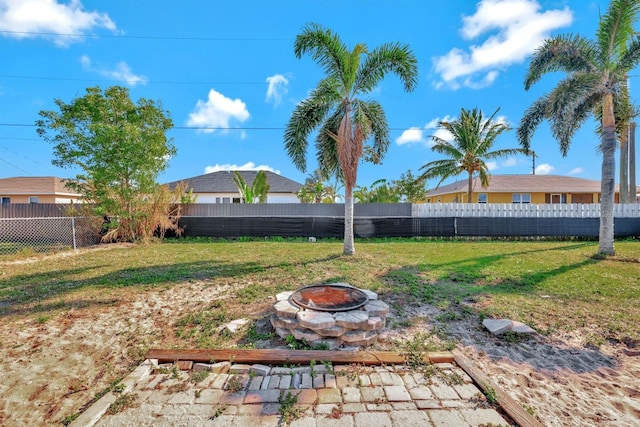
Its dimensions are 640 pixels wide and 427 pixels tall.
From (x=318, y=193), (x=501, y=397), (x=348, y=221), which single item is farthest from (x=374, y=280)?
(x=318, y=193)

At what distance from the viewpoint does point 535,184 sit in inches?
799

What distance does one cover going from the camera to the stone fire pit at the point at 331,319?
9.68 feet

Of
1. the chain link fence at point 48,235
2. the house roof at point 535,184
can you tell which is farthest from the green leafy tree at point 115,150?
the house roof at point 535,184

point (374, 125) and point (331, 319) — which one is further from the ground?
point (374, 125)

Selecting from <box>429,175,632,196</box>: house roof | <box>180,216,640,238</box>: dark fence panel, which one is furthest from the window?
<box>180,216,640,238</box>: dark fence panel

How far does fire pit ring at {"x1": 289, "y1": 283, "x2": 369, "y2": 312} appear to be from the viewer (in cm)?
331

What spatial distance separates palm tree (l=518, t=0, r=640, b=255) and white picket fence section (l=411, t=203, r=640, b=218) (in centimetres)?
424

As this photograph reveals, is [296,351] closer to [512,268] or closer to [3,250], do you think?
[512,268]

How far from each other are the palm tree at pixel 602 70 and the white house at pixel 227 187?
17.1 m

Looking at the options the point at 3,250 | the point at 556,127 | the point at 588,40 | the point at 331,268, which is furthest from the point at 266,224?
the point at 588,40

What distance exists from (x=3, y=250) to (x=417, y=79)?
14.1 meters

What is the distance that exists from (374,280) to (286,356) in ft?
10.7

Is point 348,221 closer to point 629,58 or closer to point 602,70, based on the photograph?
point 602,70

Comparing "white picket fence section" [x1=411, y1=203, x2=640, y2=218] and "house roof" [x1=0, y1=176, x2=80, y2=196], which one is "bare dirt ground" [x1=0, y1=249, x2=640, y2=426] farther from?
"house roof" [x1=0, y1=176, x2=80, y2=196]
